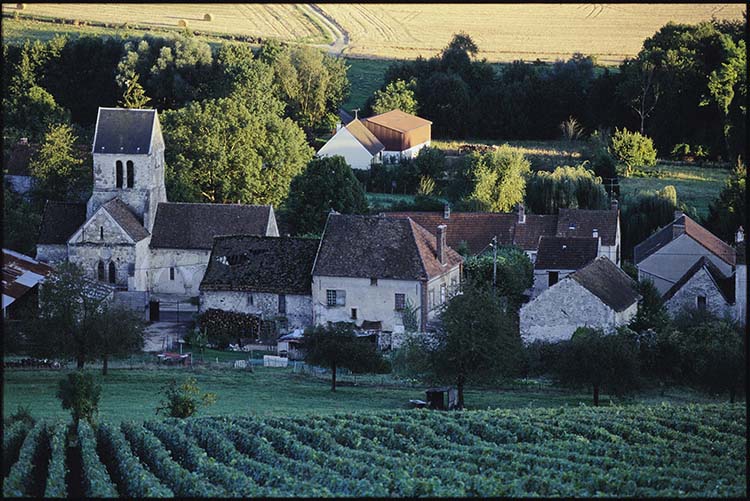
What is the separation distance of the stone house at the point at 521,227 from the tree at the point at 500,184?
6.15 metres

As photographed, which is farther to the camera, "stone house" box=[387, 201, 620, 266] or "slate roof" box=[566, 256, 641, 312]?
"stone house" box=[387, 201, 620, 266]

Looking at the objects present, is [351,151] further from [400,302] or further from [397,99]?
[400,302]

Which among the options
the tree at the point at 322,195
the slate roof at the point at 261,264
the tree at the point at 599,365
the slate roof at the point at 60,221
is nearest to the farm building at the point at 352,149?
the tree at the point at 322,195

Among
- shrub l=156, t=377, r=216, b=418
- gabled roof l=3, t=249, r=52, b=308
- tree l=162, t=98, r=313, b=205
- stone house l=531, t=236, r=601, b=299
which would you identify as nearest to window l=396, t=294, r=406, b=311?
stone house l=531, t=236, r=601, b=299

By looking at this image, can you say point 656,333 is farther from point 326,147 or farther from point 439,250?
point 326,147

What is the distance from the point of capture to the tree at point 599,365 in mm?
43312

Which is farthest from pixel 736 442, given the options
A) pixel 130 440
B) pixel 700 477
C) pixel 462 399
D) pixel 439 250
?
pixel 439 250

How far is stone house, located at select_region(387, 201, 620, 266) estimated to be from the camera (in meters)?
60.6

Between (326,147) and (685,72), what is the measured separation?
74.2 feet

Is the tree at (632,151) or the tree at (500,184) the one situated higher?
the tree at (632,151)

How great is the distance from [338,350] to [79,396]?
11133 millimetres

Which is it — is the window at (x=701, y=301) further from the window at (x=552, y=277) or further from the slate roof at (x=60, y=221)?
the slate roof at (x=60, y=221)

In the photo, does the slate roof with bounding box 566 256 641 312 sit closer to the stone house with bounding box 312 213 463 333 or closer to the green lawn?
the green lawn

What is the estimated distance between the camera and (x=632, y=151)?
8450 centimetres
